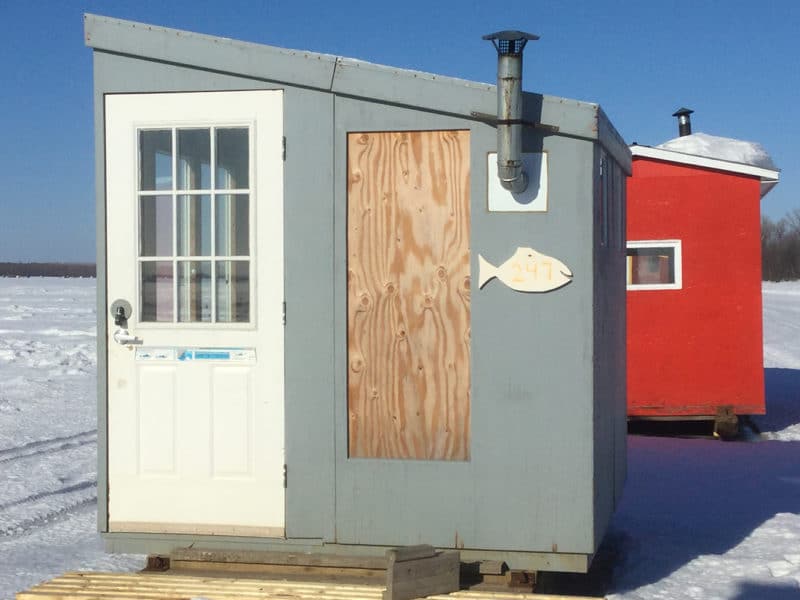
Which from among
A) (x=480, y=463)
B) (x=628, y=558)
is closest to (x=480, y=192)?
(x=480, y=463)

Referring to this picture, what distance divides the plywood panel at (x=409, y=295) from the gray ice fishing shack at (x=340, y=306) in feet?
0.04

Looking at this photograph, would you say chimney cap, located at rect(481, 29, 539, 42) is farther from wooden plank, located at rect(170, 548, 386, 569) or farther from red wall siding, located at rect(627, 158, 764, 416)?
red wall siding, located at rect(627, 158, 764, 416)

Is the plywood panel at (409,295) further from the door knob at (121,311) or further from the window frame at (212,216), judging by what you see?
the door knob at (121,311)

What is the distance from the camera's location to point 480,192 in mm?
5090

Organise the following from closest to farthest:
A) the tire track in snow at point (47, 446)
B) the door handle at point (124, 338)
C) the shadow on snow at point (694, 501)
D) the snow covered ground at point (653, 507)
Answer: the door handle at point (124, 338)
the snow covered ground at point (653, 507)
the shadow on snow at point (694, 501)
the tire track in snow at point (47, 446)

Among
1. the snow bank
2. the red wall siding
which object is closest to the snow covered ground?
the red wall siding

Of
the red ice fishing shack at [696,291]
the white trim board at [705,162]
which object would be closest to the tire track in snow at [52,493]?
the red ice fishing shack at [696,291]

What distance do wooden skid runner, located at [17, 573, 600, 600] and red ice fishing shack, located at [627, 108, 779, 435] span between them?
700 cm

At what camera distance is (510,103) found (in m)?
4.89

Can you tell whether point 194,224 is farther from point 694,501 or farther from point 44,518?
point 694,501

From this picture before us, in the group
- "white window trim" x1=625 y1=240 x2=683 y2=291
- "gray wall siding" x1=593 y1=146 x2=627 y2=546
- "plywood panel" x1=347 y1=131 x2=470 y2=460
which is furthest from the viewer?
"white window trim" x1=625 y1=240 x2=683 y2=291

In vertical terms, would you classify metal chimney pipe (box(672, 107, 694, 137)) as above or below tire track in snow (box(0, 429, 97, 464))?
above

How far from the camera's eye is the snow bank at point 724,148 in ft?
45.0

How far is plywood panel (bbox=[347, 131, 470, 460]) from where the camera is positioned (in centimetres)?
514
